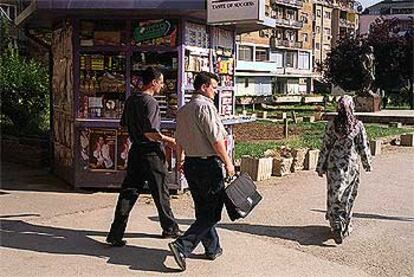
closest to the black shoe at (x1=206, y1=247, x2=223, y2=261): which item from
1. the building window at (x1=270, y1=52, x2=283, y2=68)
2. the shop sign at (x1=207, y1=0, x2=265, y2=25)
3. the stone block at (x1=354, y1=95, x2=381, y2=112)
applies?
the shop sign at (x1=207, y1=0, x2=265, y2=25)

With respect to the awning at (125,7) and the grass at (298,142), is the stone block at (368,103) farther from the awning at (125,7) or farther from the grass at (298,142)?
the awning at (125,7)

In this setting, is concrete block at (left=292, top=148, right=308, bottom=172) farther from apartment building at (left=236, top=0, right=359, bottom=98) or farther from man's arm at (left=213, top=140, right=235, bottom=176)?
apartment building at (left=236, top=0, right=359, bottom=98)

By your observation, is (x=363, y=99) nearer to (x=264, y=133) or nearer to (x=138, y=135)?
(x=264, y=133)

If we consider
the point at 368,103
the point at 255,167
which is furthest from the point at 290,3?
the point at 255,167

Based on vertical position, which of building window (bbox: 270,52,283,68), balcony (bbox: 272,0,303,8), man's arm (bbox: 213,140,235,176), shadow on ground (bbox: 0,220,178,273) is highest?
balcony (bbox: 272,0,303,8)

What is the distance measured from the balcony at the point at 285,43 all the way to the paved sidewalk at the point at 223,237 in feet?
250

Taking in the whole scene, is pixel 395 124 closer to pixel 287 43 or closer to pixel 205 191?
pixel 205 191

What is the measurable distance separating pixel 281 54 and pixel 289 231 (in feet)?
268

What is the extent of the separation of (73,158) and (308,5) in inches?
3619

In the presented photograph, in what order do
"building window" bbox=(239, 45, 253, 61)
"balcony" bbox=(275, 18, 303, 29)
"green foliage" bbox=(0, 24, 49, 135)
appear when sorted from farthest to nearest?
"balcony" bbox=(275, 18, 303, 29) < "building window" bbox=(239, 45, 253, 61) < "green foliage" bbox=(0, 24, 49, 135)

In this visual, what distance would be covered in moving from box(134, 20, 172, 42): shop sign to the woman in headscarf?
3.12 meters

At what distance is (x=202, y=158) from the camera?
628cm

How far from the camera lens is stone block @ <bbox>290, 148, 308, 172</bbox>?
1254 centimetres

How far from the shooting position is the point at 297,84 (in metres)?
88.9
